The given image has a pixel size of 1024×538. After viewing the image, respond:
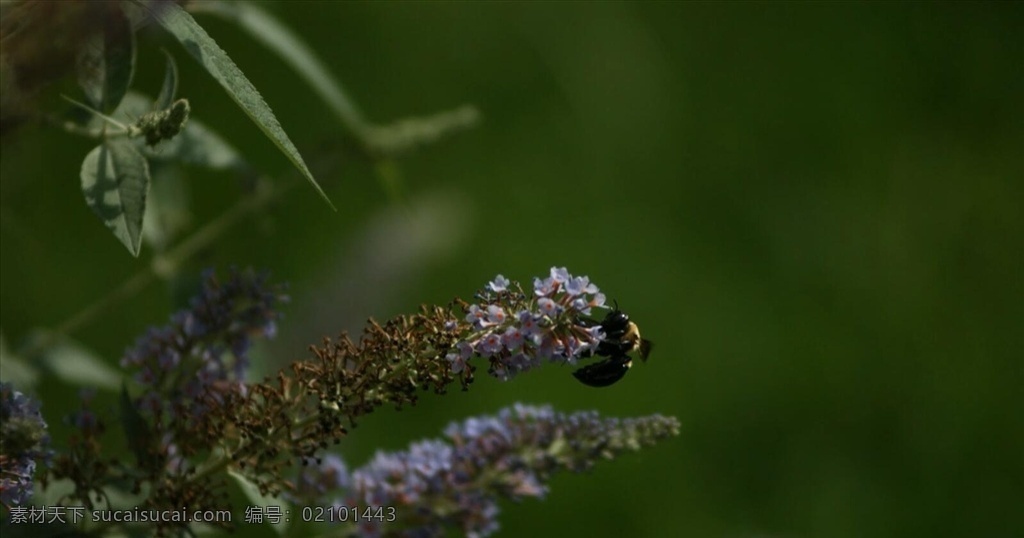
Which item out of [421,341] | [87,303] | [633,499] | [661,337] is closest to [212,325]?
[421,341]

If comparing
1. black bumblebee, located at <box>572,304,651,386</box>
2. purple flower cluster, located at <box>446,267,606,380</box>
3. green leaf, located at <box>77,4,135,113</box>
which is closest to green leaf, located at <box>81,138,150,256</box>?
green leaf, located at <box>77,4,135,113</box>

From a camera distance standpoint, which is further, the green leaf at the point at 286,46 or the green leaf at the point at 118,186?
the green leaf at the point at 286,46

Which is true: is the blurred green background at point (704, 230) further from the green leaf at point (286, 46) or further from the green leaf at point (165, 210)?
the green leaf at point (286, 46)

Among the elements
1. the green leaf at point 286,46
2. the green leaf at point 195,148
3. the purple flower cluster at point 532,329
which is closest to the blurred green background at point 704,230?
the green leaf at point 286,46

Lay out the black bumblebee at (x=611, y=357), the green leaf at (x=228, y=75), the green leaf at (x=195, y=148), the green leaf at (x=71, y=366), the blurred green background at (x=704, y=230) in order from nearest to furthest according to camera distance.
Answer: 1. the green leaf at (x=228, y=75)
2. the black bumblebee at (x=611, y=357)
3. the green leaf at (x=195, y=148)
4. the green leaf at (x=71, y=366)
5. the blurred green background at (x=704, y=230)

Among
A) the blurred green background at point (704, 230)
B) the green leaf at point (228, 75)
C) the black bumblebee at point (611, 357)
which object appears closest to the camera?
the green leaf at point (228, 75)

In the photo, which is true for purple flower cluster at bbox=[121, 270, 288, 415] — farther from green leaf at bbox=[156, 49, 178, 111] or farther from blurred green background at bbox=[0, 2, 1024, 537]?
blurred green background at bbox=[0, 2, 1024, 537]

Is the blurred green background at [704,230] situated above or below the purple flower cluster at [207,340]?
above
